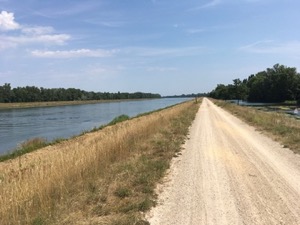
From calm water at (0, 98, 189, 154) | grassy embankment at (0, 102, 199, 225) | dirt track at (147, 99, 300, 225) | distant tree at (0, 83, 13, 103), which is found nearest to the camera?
grassy embankment at (0, 102, 199, 225)

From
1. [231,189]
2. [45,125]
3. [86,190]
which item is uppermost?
[86,190]

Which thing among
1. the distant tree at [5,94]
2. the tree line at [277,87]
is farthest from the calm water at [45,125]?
the distant tree at [5,94]

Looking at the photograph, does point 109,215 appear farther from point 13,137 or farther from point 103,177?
point 13,137

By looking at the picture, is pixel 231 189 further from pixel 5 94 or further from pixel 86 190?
pixel 5 94

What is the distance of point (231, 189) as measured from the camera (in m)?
8.89

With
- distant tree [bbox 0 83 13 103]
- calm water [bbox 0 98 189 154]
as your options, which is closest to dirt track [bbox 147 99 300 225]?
calm water [bbox 0 98 189 154]

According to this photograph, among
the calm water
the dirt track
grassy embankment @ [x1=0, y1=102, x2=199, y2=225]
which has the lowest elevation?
the calm water

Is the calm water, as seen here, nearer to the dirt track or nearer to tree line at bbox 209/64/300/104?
the dirt track

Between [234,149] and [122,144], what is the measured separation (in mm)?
4637

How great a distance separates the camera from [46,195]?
7.88 m

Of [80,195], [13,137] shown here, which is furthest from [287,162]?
[13,137]

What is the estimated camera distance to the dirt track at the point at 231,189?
6859 millimetres

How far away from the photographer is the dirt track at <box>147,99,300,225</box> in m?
→ 6.86

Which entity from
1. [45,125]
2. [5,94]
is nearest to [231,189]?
[45,125]
